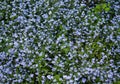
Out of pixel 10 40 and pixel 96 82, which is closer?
pixel 96 82

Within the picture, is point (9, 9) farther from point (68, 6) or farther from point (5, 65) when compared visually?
point (5, 65)

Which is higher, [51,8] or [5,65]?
[51,8]

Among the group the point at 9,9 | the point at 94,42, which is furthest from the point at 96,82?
the point at 9,9

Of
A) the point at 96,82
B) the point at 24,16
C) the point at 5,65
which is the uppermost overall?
the point at 24,16

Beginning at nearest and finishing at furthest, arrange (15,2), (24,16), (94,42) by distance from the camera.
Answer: (94,42)
(24,16)
(15,2)

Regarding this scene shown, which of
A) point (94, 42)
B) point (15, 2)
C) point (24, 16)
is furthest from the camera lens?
point (15, 2)

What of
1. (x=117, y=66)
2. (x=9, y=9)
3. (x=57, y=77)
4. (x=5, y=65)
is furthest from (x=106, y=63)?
(x=9, y=9)
